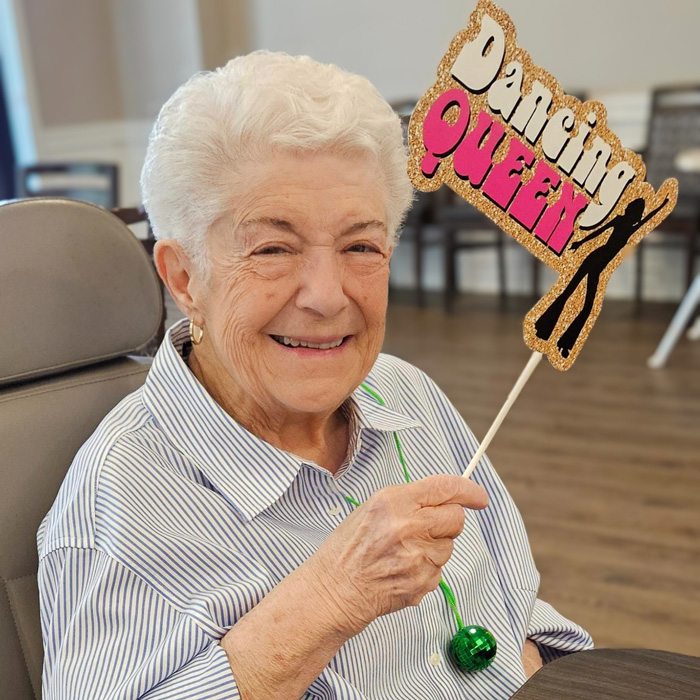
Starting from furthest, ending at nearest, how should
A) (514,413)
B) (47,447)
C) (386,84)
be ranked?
(386,84)
(514,413)
(47,447)

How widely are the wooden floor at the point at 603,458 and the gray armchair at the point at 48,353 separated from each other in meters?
1.47

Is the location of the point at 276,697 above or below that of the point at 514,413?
above

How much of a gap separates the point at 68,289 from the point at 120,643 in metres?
0.45

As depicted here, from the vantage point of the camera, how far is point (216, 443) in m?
0.97

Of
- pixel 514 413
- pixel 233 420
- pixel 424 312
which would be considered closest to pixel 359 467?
pixel 233 420

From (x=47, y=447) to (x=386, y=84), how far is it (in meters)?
4.92

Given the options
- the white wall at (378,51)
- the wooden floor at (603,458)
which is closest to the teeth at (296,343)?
the wooden floor at (603,458)

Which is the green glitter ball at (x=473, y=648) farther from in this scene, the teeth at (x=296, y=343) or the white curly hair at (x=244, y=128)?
the white curly hair at (x=244, y=128)

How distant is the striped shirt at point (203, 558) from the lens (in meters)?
0.83

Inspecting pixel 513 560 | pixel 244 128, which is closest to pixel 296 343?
pixel 244 128

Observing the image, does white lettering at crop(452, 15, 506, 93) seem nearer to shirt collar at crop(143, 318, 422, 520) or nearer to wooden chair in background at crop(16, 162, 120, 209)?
shirt collar at crop(143, 318, 422, 520)

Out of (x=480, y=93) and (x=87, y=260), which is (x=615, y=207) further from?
(x=87, y=260)

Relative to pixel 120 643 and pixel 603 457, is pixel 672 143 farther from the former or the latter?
pixel 120 643

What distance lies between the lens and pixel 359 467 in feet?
3.53
